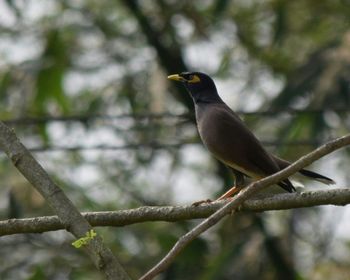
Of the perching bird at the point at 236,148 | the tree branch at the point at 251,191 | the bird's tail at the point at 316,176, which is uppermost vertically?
the tree branch at the point at 251,191

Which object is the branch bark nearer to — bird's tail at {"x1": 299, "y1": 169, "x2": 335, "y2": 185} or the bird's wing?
the bird's wing

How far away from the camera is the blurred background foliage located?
1038 cm

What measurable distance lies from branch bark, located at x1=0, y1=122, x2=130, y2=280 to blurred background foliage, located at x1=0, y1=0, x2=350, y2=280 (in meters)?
4.95

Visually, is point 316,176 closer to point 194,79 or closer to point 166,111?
point 194,79

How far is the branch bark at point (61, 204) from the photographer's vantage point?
4.04 metres

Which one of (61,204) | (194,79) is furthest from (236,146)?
(61,204)

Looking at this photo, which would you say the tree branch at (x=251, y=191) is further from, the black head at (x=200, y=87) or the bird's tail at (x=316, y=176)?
the black head at (x=200, y=87)

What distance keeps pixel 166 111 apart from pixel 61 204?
265 inches

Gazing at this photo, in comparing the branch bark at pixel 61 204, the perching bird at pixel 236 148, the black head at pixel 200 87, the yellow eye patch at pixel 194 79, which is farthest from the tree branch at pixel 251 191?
the yellow eye patch at pixel 194 79

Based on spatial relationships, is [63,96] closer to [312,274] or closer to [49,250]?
[49,250]

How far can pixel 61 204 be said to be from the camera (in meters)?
4.38

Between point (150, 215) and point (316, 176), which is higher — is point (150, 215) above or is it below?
above

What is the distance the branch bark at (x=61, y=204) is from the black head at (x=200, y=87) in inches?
96.6

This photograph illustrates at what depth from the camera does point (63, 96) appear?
10977mm
